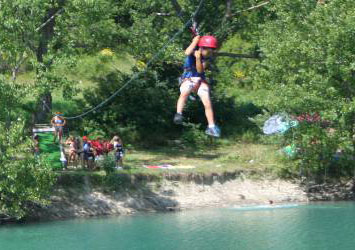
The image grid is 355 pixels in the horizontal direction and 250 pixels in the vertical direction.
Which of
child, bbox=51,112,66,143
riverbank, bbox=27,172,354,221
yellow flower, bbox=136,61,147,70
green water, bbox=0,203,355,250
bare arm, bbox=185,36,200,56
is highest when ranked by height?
yellow flower, bbox=136,61,147,70

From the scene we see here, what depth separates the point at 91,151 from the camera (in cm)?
2786

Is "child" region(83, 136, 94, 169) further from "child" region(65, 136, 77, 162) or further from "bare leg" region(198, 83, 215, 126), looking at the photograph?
"bare leg" region(198, 83, 215, 126)

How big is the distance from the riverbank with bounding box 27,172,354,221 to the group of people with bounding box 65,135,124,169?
764 mm

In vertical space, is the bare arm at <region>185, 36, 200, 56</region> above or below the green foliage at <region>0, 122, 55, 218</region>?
above

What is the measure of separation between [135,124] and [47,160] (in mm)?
8730

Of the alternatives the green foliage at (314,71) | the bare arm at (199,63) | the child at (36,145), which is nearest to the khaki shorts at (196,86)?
the bare arm at (199,63)

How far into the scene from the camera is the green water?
78.1ft

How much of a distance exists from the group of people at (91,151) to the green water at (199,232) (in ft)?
6.50

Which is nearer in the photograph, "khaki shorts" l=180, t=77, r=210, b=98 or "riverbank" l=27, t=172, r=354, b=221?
"khaki shorts" l=180, t=77, r=210, b=98

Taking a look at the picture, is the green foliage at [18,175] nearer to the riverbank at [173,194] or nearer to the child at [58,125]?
the riverbank at [173,194]

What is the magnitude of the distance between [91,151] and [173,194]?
9.73 ft

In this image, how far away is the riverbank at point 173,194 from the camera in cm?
2697

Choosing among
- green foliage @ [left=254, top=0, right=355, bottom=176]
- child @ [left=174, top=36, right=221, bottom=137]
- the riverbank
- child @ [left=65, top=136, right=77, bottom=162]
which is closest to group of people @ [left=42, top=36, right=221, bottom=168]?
child @ [left=174, top=36, right=221, bottom=137]

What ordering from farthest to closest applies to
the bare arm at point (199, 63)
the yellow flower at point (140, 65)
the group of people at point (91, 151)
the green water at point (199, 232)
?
the yellow flower at point (140, 65) → the group of people at point (91, 151) → the green water at point (199, 232) → the bare arm at point (199, 63)
